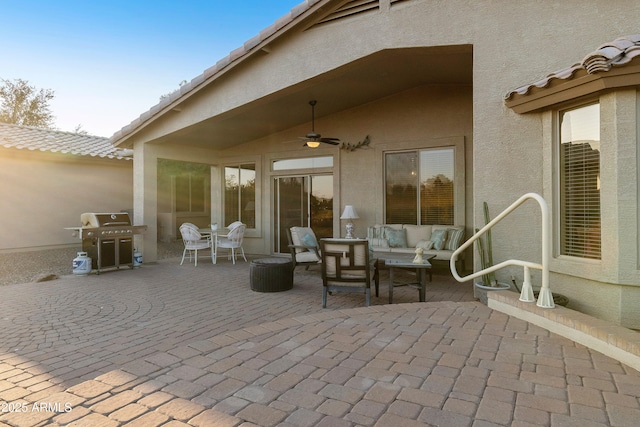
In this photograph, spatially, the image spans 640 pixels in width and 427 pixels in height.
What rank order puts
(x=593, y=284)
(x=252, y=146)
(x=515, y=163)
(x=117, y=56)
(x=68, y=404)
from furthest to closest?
(x=117, y=56) → (x=252, y=146) → (x=515, y=163) → (x=593, y=284) → (x=68, y=404)

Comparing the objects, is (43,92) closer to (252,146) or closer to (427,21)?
(252,146)

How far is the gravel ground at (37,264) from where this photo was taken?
6.90 meters

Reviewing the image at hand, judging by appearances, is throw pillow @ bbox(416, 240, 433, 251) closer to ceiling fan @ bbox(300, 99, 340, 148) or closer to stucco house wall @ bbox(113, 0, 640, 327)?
stucco house wall @ bbox(113, 0, 640, 327)

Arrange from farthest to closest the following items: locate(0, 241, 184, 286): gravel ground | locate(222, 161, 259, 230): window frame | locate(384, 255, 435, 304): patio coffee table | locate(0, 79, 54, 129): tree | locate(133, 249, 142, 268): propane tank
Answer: locate(0, 79, 54, 129): tree
locate(222, 161, 259, 230): window frame
locate(133, 249, 142, 268): propane tank
locate(0, 241, 184, 286): gravel ground
locate(384, 255, 435, 304): patio coffee table

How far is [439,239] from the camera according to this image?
751cm

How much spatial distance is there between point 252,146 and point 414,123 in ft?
15.5

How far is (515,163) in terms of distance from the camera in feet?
15.2

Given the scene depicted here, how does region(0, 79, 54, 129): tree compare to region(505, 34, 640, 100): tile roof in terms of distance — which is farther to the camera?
region(0, 79, 54, 129): tree

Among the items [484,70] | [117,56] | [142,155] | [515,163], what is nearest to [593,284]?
[515,163]

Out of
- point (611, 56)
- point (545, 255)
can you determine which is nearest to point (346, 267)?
point (545, 255)

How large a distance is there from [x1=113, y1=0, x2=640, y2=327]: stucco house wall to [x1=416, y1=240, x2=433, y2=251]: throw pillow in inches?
38.9

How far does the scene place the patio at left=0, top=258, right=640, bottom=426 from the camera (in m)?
1.92

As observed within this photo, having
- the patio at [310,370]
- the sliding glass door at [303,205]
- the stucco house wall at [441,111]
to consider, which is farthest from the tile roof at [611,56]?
the sliding glass door at [303,205]

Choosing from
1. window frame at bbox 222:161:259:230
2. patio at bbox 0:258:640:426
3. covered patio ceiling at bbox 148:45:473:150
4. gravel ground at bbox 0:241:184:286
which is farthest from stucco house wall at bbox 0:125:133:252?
patio at bbox 0:258:640:426
